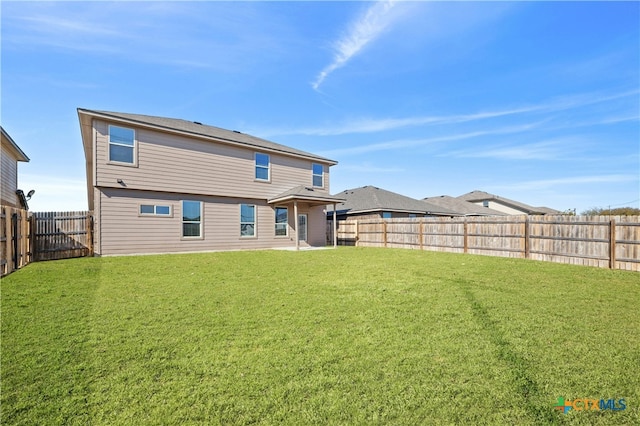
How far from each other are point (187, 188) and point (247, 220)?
3183 millimetres

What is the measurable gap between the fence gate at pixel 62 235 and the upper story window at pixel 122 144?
2.38 metres

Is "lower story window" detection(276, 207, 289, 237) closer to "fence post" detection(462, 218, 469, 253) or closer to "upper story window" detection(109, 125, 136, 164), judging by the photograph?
"upper story window" detection(109, 125, 136, 164)

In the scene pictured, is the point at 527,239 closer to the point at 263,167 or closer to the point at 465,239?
the point at 465,239

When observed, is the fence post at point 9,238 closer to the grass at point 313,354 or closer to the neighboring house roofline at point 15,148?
the grass at point 313,354

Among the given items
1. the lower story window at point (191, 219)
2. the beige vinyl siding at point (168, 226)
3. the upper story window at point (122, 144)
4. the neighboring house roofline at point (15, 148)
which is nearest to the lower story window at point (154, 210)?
the beige vinyl siding at point (168, 226)

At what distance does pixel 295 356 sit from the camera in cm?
279

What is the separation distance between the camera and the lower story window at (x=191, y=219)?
483 inches

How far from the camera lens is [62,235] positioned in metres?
9.87

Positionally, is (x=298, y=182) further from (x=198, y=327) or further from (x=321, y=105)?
(x=198, y=327)

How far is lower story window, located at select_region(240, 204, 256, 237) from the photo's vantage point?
45.8ft

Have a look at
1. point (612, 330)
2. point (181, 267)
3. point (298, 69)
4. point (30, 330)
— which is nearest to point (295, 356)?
point (30, 330)

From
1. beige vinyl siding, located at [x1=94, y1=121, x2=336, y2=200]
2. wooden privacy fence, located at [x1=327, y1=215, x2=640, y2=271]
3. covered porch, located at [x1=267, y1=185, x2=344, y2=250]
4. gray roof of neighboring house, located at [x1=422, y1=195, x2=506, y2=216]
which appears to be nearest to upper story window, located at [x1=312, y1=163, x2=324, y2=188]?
covered porch, located at [x1=267, y1=185, x2=344, y2=250]

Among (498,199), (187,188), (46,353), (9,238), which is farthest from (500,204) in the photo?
(9,238)

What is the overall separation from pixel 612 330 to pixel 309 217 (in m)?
13.6
